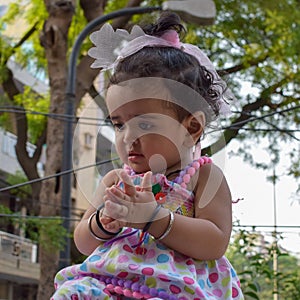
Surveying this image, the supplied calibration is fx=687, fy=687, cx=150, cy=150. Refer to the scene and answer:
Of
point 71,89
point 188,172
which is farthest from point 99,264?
point 71,89

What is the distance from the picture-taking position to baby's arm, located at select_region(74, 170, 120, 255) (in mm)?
1301

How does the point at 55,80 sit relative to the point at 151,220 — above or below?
above

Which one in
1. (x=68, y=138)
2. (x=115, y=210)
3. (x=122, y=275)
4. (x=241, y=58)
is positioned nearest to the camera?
(x=115, y=210)

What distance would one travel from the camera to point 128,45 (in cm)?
140

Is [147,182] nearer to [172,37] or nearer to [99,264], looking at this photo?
[99,264]

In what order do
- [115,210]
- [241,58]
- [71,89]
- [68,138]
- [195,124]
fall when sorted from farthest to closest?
[241,58]
[71,89]
[68,138]
[195,124]
[115,210]

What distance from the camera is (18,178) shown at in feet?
41.0

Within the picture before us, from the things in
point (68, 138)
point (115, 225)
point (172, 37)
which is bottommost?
point (115, 225)

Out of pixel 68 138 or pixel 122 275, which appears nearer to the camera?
pixel 122 275

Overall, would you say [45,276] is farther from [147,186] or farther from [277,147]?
[147,186]

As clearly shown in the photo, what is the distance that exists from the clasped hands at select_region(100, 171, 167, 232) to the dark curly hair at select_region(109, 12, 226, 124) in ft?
0.66

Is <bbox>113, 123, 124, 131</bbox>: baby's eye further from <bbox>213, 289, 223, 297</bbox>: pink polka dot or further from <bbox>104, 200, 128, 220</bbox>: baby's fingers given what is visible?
<bbox>213, 289, 223, 297</bbox>: pink polka dot

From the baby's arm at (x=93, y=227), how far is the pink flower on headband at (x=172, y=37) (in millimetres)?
289

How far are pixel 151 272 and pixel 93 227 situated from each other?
158 mm
